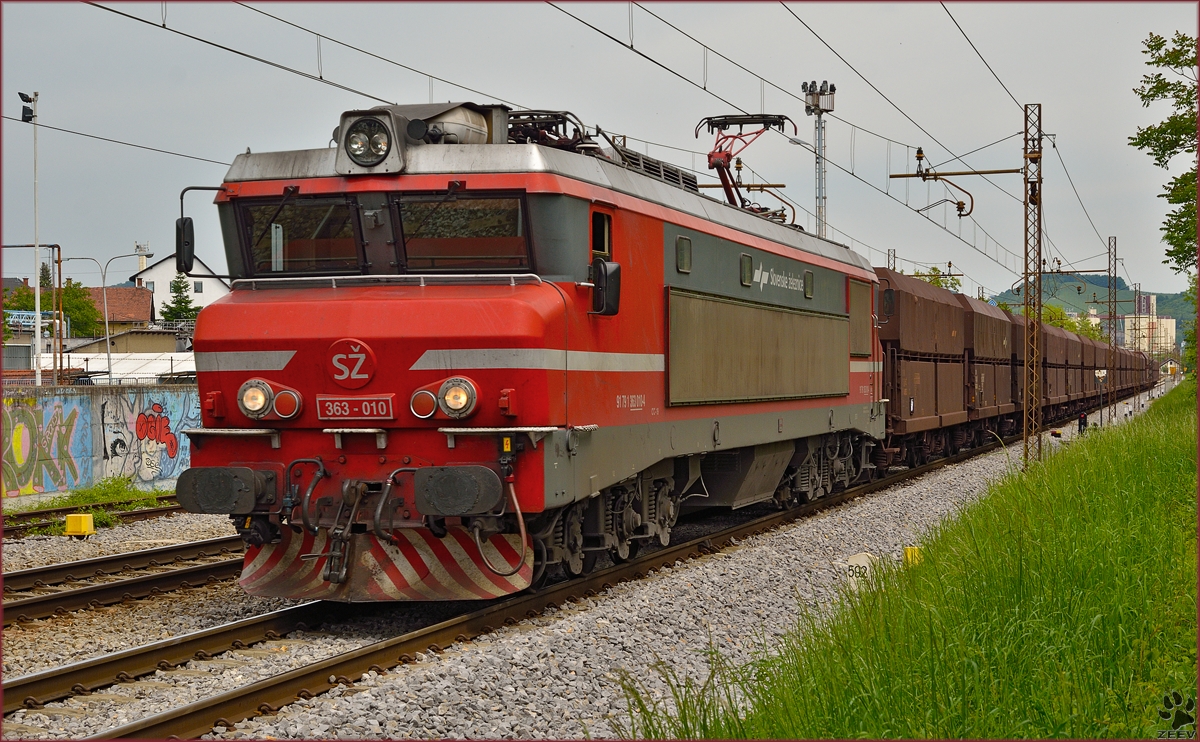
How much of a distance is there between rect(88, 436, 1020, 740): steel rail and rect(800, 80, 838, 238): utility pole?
1855 centimetres

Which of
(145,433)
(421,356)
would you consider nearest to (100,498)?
(145,433)

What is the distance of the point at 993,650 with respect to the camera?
6445mm

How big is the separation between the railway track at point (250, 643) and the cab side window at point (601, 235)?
9.56ft

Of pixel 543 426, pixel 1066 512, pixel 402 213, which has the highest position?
pixel 402 213

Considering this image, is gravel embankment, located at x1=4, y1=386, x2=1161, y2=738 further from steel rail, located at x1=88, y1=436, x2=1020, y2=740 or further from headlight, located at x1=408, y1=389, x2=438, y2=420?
headlight, located at x1=408, y1=389, x2=438, y2=420

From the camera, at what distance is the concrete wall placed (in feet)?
64.9

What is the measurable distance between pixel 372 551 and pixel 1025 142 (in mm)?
17929

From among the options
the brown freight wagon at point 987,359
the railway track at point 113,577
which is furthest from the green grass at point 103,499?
the brown freight wagon at point 987,359

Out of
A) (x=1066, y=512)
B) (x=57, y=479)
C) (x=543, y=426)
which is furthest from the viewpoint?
(x=57, y=479)

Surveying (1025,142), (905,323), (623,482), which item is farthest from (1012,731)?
(1025,142)

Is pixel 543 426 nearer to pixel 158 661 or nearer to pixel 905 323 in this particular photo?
pixel 158 661

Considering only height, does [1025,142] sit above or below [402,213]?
above

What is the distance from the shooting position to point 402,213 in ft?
30.8

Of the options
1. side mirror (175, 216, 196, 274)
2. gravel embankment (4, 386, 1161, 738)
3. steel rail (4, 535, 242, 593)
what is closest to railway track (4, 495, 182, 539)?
steel rail (4, 535, 242, 593)
